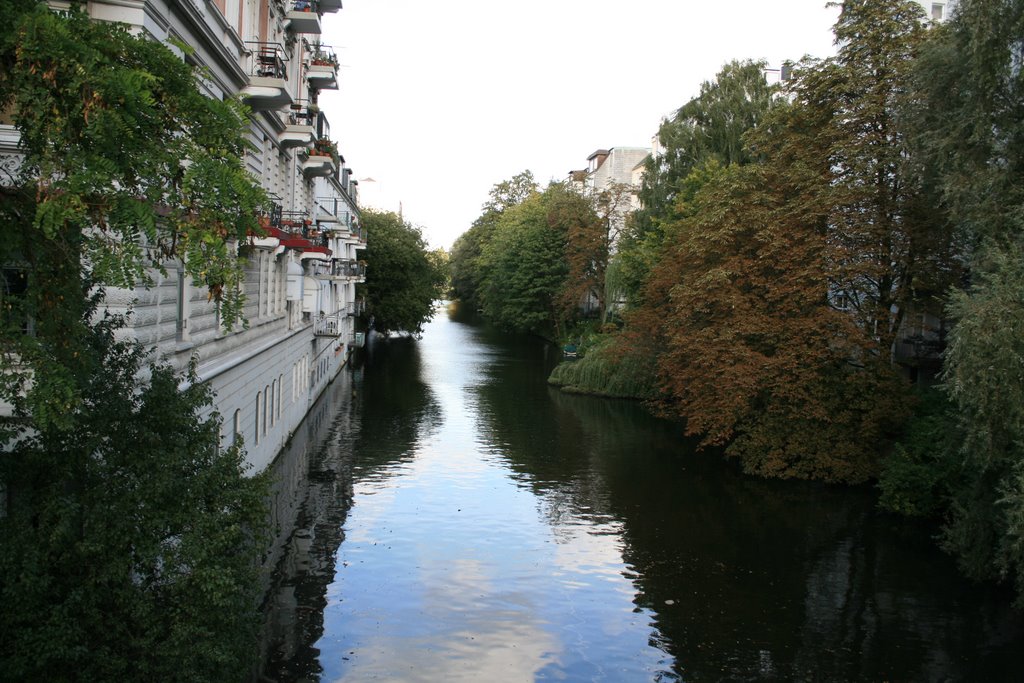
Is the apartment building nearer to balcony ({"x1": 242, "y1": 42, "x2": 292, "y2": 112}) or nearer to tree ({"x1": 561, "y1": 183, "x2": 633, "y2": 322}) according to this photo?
balcony ({"x1": 242, "y1": 42, "x2": 292, "y2": 112})

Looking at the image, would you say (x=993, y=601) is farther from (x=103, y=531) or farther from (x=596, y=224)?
(x=596, y=224)

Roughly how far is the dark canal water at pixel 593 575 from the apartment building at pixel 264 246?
299cm

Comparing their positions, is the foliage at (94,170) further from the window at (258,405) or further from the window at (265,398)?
the window at (265,398)

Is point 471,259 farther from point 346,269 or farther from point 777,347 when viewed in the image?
point 777,347

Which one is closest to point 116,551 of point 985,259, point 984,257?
point 985,259

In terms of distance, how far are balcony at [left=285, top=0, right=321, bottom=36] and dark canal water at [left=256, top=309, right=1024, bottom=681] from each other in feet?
46.2

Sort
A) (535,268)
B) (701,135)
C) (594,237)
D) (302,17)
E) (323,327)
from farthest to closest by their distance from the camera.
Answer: (535,268) → (594,237) → (701,135) → (323,327) → (302,17)

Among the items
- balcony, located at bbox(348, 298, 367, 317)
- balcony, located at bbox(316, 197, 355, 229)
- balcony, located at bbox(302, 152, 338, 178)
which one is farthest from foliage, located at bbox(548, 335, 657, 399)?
balcony, located at bbox(348, 298, 367, 317)

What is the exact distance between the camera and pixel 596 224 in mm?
64125

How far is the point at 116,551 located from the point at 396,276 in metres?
63.9

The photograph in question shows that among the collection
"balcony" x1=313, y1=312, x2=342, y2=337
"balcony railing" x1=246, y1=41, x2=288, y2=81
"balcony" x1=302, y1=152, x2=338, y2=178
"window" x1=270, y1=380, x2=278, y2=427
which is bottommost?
"window" x1=270, y1=380, x2=278, y2=427

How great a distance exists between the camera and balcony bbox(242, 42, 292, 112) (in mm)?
22953

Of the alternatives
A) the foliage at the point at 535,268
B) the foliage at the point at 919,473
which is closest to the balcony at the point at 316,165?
the foliage at the point at 919,473

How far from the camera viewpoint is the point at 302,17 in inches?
1238
